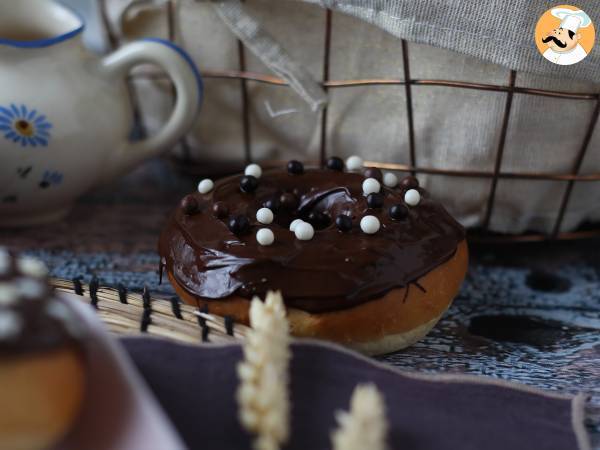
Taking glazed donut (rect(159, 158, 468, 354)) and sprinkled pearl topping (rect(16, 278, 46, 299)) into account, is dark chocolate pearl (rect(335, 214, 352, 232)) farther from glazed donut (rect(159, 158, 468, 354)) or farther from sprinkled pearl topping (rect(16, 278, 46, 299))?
sprinkled pearl topping (rect(16, 278, 46, 299))

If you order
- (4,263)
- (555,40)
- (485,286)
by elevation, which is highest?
(555,40)

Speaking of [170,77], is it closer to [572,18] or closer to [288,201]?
[288,201]

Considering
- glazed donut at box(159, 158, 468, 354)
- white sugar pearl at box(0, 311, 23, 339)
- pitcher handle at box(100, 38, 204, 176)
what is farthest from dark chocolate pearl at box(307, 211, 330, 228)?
white sugar pearl at box(0, 311, 23, 339)

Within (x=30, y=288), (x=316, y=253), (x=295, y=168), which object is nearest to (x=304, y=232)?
(x=316, y=253)

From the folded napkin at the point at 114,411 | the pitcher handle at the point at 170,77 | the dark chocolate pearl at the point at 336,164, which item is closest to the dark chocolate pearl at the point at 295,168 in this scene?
the dark chocolate pearl at the point at 336,164

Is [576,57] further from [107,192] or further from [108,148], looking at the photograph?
[107,192]

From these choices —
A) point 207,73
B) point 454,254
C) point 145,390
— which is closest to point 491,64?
point 454,254

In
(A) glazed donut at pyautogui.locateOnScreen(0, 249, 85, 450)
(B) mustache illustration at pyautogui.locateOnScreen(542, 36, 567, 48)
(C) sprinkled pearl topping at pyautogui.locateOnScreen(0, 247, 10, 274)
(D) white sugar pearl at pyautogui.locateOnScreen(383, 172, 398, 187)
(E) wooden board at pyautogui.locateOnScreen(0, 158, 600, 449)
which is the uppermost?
(B) mustache illustration at pyautogui.locateOnScreen(542, 36, 567, 48)
